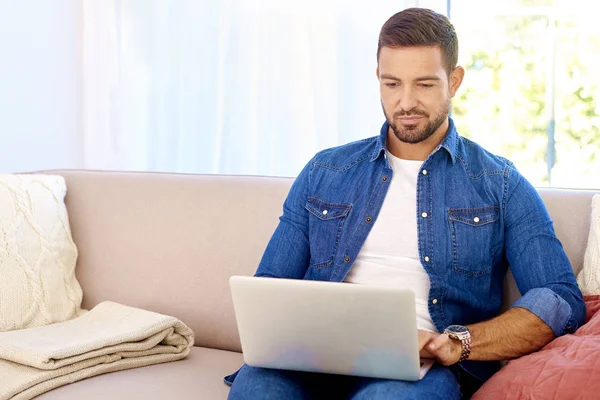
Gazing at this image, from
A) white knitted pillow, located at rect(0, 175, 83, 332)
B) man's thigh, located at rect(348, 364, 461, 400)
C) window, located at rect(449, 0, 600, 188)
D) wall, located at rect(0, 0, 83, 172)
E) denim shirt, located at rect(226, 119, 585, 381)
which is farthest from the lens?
window, located at rect(449, 0, 600, 188)

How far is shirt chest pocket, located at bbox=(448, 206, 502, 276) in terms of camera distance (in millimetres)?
1665

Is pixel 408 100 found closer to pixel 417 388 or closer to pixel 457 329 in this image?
pixel 457 329

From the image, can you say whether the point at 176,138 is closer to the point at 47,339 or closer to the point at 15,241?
the point at 15,241

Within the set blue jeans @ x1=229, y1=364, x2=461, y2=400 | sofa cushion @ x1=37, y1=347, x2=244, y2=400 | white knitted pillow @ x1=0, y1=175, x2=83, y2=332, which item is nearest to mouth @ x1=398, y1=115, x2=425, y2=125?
blue jeans @ x1=229, y1=364, x2=461, y2=400

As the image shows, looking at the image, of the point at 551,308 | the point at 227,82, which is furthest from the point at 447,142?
the point at 227,82

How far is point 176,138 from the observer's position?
3.26 metres

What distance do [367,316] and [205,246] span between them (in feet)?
2.67

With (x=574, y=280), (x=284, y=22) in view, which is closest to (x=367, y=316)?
(x=574, y=280)

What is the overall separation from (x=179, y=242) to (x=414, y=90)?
0.71 meters

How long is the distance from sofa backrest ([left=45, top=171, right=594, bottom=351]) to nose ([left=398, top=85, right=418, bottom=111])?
40 cm

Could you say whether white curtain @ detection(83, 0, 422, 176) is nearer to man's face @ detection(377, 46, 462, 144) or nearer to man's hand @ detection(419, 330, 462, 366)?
man's face @ detection(377, 46, 462, 144)

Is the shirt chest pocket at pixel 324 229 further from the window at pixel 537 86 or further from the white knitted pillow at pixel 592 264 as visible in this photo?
the window at pixel 537 86

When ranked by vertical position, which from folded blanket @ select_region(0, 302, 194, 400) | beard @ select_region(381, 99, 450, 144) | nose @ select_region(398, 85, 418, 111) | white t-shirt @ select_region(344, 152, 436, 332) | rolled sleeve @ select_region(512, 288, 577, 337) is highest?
nose @ select_region(398, 85, 418, 111)

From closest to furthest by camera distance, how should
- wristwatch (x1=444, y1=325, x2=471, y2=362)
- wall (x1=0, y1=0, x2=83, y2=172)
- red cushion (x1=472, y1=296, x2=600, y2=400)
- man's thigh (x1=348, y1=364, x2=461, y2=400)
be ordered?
red cushion (x1=472, y1=296, x2=600, y2=400) < man's thigh (x1=348, y1=364, x2=461, y2=400) < wristwatch (x1=444, y1=325, x2=471, y2=362) < wall (x1=0, y1=0, x2=83, y2=172)
